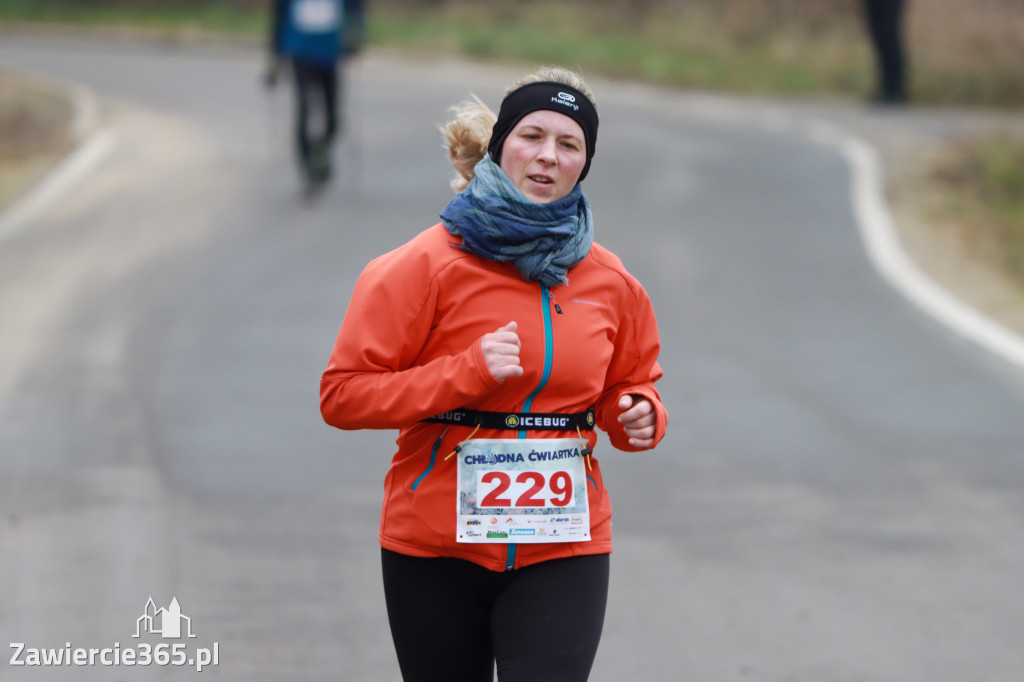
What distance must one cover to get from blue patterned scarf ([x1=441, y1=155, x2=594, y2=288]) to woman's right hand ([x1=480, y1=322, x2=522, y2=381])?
195mm

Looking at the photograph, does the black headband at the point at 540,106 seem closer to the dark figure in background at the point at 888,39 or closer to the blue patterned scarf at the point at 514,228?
the blue patterned scarf at the point at 514,228

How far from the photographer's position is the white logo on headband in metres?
3.43

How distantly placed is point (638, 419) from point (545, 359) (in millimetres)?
291

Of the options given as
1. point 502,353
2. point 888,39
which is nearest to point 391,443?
point 502,353

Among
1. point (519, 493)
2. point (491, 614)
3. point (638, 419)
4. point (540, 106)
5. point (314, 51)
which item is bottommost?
point (491, 614)

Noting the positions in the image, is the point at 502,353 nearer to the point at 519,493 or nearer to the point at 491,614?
the point at 519,493

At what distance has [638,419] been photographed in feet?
11.5

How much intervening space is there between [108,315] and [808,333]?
15.6ft

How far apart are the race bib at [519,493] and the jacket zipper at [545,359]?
34 millimetres

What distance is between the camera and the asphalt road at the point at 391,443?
546 cm

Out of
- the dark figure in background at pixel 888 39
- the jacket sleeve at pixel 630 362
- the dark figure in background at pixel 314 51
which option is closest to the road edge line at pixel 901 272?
the dark figure in background at pixel 888 39

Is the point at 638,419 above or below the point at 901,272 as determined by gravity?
below

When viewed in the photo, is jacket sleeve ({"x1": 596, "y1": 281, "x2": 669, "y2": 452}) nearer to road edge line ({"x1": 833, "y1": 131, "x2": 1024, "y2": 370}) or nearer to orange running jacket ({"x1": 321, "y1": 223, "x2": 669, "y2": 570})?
orange running jacket ({"x1": 321, "y1": 223, "x2": 669, "y2": 570})

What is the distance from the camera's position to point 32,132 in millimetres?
18703
